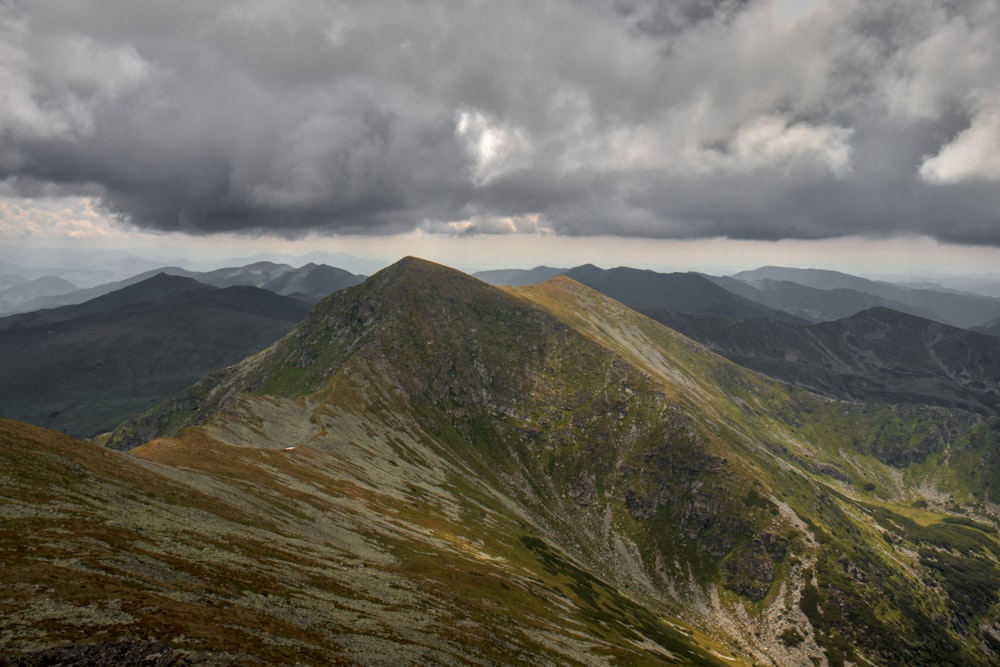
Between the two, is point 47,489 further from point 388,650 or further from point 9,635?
point 388,650

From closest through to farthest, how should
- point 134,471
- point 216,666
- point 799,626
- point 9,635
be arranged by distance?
point 9,635 → point 216,666 → point 134,471 → point 799,626

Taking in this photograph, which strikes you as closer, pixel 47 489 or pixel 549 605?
pixel 47 489

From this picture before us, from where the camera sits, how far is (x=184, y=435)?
496 ft

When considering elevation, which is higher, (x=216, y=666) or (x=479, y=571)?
(x=216, y=666)

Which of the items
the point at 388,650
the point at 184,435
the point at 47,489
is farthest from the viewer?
the point at 184,435

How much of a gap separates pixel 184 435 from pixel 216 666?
132 metres

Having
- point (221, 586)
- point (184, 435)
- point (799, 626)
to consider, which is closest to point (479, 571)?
point (221, 586)

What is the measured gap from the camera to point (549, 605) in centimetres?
10981

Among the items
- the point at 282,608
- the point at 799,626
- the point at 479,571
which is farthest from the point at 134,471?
the point at 799,626

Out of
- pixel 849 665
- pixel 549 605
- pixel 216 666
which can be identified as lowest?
pixel 849 665

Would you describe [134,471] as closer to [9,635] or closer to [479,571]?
[9,635]

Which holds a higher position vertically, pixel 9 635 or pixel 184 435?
pixel 9 635

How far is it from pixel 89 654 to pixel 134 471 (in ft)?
206

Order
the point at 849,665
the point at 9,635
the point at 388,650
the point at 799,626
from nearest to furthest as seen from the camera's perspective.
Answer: the point at 9,635, the point at 388,650, the point at 849,665, the point at 799,626
